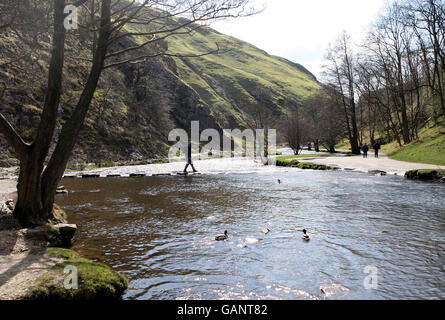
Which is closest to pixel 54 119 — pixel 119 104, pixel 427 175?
pixel 427 175

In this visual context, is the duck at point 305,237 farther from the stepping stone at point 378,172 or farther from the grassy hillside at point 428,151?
the grassy hillside at point 428,151

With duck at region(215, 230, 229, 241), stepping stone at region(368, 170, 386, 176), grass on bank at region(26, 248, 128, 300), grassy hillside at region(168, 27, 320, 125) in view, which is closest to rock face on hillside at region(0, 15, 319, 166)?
grassy hillside at region(168, 27, 320, 125)

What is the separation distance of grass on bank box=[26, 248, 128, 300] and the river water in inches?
14.2

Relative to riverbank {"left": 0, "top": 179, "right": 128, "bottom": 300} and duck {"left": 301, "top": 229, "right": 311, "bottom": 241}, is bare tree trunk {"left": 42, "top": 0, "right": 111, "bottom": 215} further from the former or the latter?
duck {"left": 301, "top": 229, "right": 311, "bottom": 241}

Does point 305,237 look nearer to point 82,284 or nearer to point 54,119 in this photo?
point 82,284

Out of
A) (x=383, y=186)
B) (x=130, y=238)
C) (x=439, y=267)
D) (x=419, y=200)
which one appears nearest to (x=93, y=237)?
(x=130, y=238)

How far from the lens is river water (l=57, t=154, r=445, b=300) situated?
5.74 metres

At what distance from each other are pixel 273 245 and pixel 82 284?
479 centimetres

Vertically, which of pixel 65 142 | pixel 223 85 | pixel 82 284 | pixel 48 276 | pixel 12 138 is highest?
pixel 223 85

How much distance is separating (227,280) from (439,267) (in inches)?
179

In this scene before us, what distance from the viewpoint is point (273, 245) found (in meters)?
8.13

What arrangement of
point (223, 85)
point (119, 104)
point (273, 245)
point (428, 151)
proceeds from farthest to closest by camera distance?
point (223, 85)
point (119, 104)
point (428, 151)
point (273, 245)

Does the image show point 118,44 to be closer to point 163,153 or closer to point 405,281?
point 163,153

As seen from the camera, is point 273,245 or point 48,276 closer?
point 48,276
